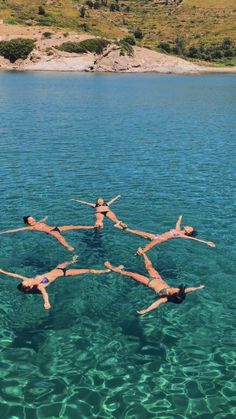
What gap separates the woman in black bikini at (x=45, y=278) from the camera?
59.8 ft

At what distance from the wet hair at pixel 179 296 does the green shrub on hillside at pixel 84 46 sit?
160081mm

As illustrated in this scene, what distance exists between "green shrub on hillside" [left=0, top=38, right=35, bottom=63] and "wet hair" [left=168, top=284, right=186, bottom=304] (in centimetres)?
16135

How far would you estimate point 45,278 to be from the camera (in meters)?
18.9

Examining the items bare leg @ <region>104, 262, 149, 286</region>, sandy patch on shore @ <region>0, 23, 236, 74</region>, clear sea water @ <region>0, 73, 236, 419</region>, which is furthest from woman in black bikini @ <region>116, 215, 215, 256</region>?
sandy patch on shore @ <region>0, 23, 236, 74</region>

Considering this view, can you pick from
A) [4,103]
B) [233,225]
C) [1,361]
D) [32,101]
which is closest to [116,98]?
[32,101]

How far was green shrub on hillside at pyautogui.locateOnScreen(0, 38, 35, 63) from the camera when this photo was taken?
161 m

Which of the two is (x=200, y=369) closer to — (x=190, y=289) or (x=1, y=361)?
(x=190, y=289)

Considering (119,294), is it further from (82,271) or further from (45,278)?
(45,278)

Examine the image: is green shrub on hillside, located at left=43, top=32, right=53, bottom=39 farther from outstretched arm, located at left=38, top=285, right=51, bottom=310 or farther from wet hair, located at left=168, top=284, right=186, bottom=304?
wet hair, located at left=168, top=284, right=186, bottom=304

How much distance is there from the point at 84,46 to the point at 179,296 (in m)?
162

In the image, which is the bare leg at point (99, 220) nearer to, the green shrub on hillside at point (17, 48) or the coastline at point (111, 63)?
the coastline at point (111, 63)

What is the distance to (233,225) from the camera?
1028 inches

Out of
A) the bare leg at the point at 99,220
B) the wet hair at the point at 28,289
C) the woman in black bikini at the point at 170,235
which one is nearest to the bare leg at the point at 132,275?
the woman in black bikini at the point at 170,235

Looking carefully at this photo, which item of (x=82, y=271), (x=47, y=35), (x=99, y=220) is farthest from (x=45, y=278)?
(x=47, y=35)
